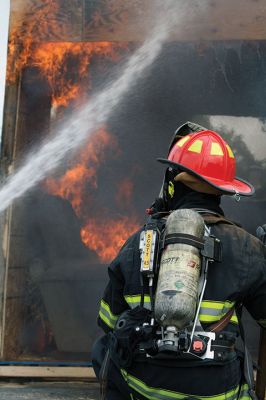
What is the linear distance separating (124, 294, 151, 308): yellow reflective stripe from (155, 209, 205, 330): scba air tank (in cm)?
18

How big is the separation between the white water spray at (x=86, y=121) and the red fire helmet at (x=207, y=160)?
3250 mm

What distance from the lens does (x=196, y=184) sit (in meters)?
2.62

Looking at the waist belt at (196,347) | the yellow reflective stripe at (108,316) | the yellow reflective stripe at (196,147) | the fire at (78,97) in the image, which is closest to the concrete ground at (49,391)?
the fire at (78,97)

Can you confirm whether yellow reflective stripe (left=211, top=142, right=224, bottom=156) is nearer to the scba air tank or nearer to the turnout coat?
the turnout coat

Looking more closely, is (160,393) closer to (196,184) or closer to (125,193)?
(196,184)

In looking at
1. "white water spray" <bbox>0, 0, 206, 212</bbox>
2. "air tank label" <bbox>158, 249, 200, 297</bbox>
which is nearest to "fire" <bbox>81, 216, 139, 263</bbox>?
"white water spray" <bbox>0, 0, 206, 212</bbox>

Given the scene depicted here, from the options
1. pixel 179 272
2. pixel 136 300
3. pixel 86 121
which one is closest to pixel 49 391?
pixel 86 121

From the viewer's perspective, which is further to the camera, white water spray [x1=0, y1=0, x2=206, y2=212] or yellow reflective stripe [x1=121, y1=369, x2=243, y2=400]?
white water spray [x1=0, y1=0, x2=206, y2=212]

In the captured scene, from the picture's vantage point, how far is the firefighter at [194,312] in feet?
7.55

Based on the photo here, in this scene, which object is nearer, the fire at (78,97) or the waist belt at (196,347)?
the waist belt at (196,347)

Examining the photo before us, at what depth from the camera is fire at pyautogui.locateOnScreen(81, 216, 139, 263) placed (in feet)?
19.3

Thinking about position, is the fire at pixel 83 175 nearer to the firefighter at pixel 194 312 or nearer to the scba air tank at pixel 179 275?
the firefighter at pixel 194 312

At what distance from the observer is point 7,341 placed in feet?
18.4

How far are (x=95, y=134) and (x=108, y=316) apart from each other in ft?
11.4
